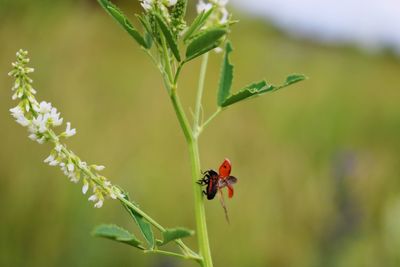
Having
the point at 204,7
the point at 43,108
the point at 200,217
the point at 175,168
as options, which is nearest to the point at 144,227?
the point at 200,217

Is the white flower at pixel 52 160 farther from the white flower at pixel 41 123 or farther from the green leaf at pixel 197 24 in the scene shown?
the green leaf at pixel 197 24

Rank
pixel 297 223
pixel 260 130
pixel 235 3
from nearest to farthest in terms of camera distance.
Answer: pixel 297 223 → pixel 260 130 → pixel 235 3

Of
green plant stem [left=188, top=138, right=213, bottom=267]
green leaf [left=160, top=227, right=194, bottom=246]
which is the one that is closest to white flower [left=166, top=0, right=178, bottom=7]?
green plant stem [left=188, top=138, right=213, bottom=267]

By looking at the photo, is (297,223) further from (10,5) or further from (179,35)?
(179,35)

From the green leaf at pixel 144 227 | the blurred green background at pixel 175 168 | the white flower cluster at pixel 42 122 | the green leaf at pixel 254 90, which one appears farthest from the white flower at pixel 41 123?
the blurred green background at pixel 175 168

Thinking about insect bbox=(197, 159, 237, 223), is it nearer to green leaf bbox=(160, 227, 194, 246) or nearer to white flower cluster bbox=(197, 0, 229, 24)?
green leaf bbox=(160, 227, 194, 246)

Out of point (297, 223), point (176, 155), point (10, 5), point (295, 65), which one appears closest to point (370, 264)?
point (297, 223)
